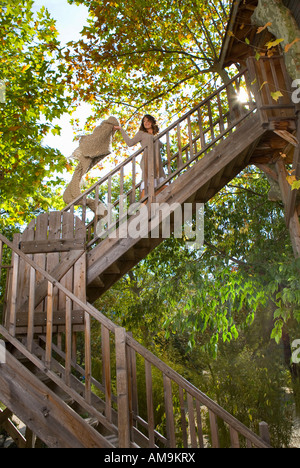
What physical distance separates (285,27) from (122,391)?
5.41m

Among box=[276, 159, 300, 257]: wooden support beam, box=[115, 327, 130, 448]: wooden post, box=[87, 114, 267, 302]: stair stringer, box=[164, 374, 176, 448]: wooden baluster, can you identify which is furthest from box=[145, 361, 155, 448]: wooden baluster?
box=[276, 159, 300, 257]: wooden support beam

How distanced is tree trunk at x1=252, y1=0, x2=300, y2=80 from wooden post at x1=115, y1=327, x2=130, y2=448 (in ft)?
14.5

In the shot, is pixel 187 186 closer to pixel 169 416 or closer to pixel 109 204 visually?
pixel 109 204

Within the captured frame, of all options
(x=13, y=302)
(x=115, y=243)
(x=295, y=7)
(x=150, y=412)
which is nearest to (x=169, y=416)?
(x=150, y=412)

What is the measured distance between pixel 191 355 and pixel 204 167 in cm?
880

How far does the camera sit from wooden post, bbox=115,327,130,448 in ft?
11.4

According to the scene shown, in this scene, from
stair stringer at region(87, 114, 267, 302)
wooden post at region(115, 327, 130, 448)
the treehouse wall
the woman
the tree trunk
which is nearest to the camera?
wooden post at region(115, 327, 130, 448)

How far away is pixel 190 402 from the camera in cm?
374

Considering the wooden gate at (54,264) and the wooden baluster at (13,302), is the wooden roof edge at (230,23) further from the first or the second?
the wooden baluster at (13,302)

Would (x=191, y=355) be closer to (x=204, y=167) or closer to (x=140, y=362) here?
(x=140, y=362)

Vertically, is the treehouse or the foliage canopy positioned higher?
the foliage canopy

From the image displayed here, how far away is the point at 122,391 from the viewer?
3582 mm

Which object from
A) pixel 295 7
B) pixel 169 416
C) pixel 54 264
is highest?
pixel 295 7

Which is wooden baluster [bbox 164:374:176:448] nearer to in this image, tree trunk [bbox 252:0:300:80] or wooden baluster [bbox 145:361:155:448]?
wooden baluster [bbox 145:361:155:448]
